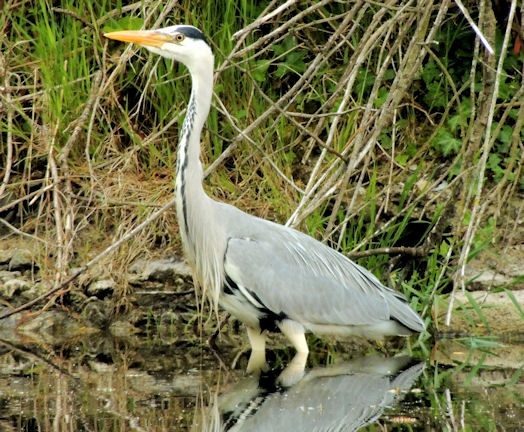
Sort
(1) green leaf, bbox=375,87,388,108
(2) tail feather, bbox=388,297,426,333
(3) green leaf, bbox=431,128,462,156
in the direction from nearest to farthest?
(2) tail feather, bbox=388,297,426,333
(3) green leaf, bbox=431,128,462,156
(1) green leaf, bbox=375,87,388,108

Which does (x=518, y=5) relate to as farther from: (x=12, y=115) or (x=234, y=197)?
(x=12, y=115)

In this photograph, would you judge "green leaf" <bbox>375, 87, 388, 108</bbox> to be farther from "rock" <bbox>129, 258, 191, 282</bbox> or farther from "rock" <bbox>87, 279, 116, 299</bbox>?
"rock" <bbox>87, 279, 116, 299</bbox>

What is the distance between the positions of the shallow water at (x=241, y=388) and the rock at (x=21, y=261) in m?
0.67

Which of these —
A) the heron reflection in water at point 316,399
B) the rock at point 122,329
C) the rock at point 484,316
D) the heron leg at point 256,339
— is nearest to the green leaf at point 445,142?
the rock at point 484,316

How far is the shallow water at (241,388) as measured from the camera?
Answer: 4.11 meters

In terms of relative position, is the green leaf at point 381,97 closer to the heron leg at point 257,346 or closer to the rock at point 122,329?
the heron leg at point 257,346

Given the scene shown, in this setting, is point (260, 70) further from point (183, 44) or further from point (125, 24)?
point (183, 44)

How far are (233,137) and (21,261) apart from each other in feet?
5.06

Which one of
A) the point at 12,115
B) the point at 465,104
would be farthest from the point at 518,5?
the point at 12,115

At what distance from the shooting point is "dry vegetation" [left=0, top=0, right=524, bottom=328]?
621 cm

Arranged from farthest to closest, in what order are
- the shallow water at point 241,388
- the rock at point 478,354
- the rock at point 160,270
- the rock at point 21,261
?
the rock at point 21,261 → the rock at point 160,270 → the rock at point 478,354 → the shallow water at point 241,388

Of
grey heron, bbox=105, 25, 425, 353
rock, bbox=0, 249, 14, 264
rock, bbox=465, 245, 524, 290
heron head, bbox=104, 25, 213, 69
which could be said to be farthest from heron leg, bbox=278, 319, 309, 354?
rock, bbox=0, 249, 14, 264

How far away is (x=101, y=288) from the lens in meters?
6.10

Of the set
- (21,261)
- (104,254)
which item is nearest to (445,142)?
(104,254)
